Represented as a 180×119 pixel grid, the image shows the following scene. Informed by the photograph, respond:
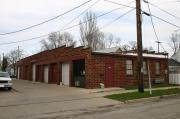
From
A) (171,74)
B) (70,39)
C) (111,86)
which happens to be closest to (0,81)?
(111,86)

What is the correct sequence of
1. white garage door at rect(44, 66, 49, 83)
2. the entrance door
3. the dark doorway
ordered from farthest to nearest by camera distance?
white garage door at rect(44, 66, 49, 83)
the dark doorway
the entrance door

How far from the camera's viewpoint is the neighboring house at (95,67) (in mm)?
28422

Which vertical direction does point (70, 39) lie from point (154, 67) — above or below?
above

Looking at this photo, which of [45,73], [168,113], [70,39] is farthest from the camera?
[70,39]

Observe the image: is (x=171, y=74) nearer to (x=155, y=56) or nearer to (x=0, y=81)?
(x=155, y=56)

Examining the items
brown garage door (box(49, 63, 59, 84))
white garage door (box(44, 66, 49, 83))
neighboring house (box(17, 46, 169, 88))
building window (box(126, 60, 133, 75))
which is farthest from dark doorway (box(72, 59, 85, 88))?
white garage door (box(44, 66, 49, 83))

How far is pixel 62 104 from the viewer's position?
1864cm

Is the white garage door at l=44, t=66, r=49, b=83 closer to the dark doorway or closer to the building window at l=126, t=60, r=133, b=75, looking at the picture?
the dark doorway

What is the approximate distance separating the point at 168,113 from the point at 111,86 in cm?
1554

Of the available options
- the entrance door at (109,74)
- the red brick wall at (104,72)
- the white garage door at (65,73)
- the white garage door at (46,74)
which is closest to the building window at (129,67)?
the red brick wall at (104,72)

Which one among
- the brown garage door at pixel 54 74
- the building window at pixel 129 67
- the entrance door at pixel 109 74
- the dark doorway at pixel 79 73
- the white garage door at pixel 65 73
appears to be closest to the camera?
the entrance door at pixel 109 74

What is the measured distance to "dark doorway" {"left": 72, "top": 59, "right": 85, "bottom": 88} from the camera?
29669mm

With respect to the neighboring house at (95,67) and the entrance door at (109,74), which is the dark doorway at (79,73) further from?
the entrance door at (109,74)

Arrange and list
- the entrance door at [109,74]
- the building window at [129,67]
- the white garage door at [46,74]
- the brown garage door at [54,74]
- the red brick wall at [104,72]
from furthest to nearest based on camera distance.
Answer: the white garage door at [46,74] → the brown garage door at [54,74] → the building window at [129,67] → the entrance door at [109,74] → the red brick wall at [104,72]
